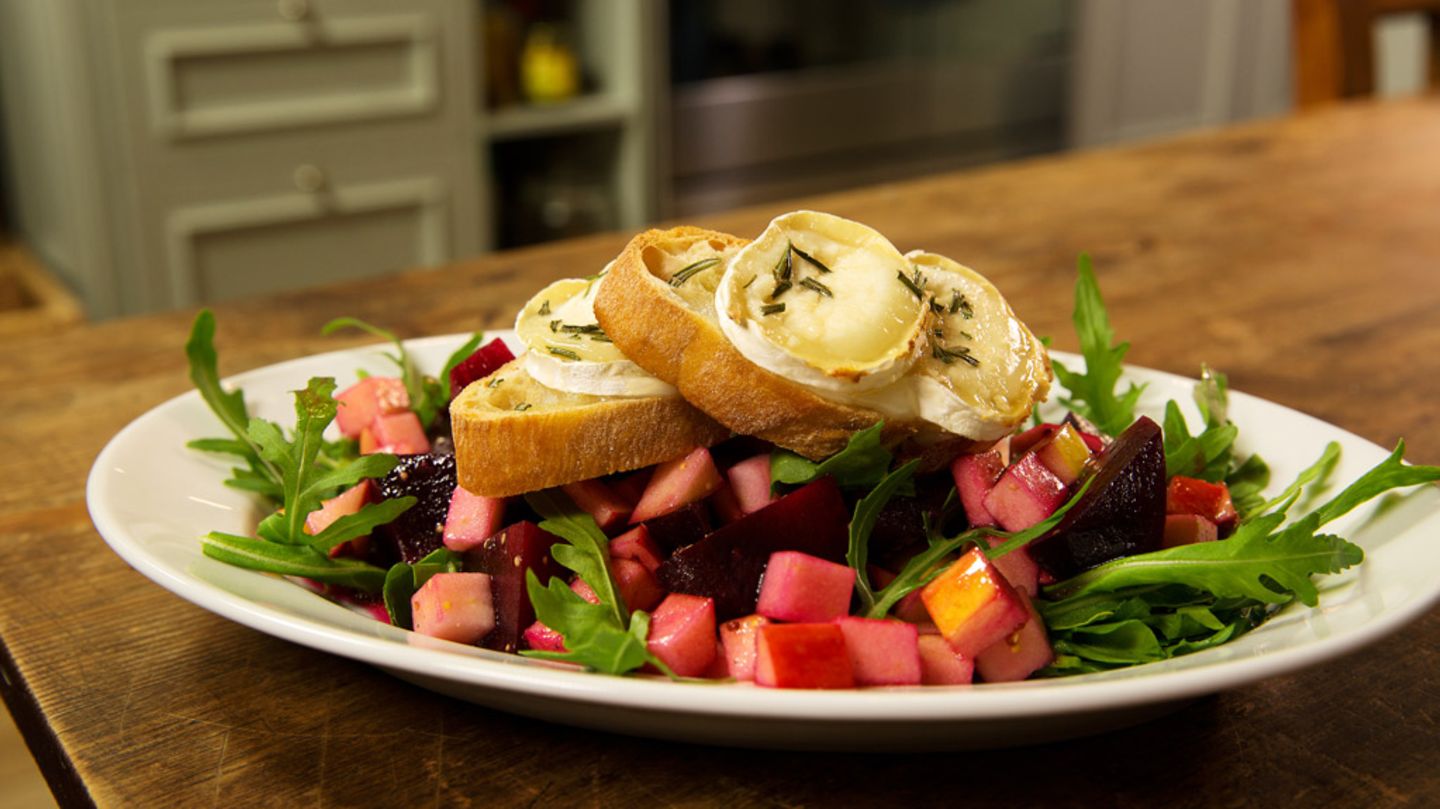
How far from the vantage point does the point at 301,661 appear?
90cm

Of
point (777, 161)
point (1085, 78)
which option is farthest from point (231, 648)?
point (1085, 78)

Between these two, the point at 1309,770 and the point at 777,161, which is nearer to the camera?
the point at 1309,770

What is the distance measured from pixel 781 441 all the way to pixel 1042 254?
1204mm

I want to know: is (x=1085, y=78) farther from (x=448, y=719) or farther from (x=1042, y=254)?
(x=448, y=719)

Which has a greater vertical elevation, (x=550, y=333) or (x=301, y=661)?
(x=550, y=333)

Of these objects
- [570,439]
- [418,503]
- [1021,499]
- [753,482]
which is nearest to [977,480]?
[1021,499]

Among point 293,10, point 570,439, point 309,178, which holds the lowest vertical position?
point 309,178

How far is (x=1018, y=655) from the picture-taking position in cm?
80

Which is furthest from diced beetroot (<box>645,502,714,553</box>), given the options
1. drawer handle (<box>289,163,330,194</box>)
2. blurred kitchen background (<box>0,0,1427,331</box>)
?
drawer handle (<box>289,163,330,194</box>)

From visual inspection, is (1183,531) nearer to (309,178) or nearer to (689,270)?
(689,270)

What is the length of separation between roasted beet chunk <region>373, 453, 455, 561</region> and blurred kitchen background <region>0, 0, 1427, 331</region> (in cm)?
244

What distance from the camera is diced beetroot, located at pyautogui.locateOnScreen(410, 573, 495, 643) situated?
2.71 ft

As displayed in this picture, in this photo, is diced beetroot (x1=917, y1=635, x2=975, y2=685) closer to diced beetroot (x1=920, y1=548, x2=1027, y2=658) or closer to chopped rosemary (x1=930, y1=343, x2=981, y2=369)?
diced beetroot (x1=920, y1=548, x2=1027, y2=658)

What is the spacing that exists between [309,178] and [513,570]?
9.05 feet
